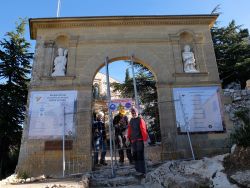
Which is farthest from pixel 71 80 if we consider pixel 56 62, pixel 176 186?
pixel 176 186

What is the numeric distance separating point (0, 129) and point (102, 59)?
22.0 feet

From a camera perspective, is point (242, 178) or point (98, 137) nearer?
point (242, 178)

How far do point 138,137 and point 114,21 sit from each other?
672cm

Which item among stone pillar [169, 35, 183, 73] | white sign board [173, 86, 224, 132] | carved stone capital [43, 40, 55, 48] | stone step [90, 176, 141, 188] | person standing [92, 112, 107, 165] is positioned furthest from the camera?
carved stone capital [43, 40, 55, 48]

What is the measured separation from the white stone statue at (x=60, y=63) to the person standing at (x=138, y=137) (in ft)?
16.6

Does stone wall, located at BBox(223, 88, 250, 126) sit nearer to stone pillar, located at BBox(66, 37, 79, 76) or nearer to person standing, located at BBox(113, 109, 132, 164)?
person standing, located at BBox(113, 109, 132, 164)

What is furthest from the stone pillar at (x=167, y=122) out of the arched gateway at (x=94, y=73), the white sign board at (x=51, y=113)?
the white sign board at (x=51, y=113)

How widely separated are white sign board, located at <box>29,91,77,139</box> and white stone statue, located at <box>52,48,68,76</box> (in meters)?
1.01

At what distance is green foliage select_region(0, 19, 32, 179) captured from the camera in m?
12.9

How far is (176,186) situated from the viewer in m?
4.88

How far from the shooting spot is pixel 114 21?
11.4 meters

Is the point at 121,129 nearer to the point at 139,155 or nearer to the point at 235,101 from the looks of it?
the point at 139,155

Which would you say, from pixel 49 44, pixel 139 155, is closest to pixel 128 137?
pixel 139 155

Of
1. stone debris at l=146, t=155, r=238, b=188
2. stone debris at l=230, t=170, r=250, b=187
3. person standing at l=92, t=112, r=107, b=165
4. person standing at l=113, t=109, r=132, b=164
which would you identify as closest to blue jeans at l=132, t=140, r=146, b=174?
stone debris at l=146, t=155, r=238, b=188
